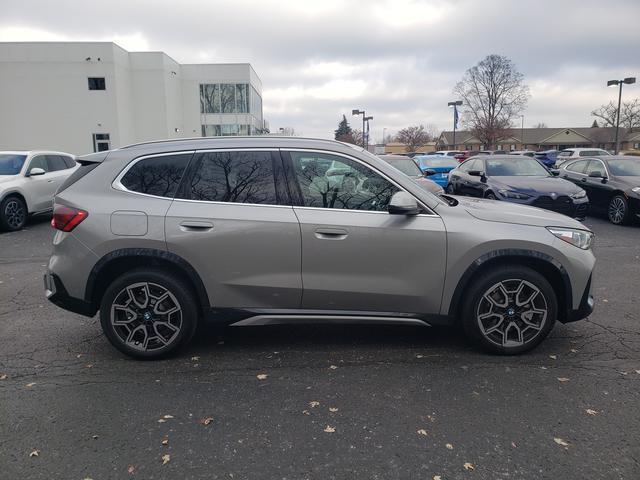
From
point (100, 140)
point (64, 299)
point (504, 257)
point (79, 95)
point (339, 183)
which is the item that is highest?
point (79, 95)

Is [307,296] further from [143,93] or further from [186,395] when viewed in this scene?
[143,93]

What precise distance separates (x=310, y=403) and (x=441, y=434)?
0.88 m

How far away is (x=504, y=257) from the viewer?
3.87 m

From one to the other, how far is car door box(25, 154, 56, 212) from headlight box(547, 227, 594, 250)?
35.1 ft

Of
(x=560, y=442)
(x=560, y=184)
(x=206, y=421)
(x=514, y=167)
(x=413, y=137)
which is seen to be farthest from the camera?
(x=413, y=137)

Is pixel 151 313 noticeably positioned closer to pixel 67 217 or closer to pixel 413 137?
pixel 67 217

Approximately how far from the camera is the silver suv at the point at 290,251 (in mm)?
3775

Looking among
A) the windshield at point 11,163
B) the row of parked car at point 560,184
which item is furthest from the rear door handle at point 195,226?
the windshield at point 11,163

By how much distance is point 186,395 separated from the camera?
343cm

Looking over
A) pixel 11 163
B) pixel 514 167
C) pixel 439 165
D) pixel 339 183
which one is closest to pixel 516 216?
pixel 339 183

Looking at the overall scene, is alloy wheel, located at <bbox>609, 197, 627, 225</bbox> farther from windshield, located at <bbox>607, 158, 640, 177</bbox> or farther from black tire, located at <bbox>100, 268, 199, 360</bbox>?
black tire, located at <bbox>100, 268, 199, 360</bbox>

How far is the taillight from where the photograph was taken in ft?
12.5

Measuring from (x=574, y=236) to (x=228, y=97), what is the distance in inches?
1958

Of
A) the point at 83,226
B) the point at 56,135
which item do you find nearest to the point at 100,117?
the point at 56,135
